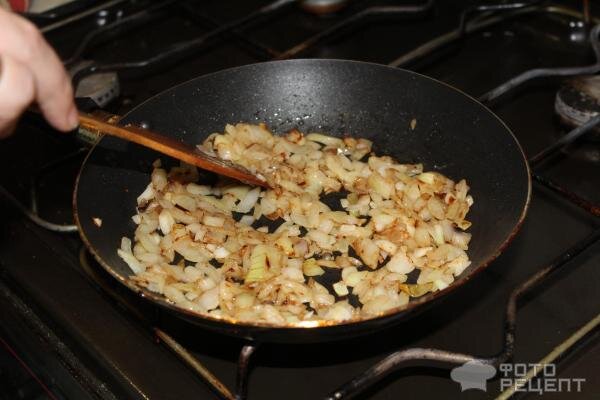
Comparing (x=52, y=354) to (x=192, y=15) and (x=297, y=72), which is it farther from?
(x=192, y=15)

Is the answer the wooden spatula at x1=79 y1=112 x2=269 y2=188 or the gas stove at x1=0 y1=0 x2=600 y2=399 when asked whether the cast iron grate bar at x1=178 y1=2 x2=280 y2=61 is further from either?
the wooden spatula at x1=79 y1=112 x2=269 y2=188

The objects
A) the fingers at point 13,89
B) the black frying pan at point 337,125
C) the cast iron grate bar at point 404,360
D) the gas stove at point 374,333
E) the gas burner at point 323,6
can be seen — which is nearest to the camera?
the fingers at point 13,89

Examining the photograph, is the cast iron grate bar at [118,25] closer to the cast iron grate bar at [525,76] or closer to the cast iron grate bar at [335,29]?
the cast iron grate bar at [335,29]

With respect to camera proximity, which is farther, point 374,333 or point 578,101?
point 578,101

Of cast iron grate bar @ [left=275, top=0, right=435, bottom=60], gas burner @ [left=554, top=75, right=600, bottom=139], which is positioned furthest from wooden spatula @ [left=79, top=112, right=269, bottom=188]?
gas burner @ [left=554, top=75, right=600, bottom=139]

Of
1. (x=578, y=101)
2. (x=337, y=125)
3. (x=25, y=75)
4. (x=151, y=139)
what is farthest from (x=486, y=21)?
(x=25, y=75)

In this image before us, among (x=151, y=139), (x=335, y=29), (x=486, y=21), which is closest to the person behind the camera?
(x=151, y=139)
